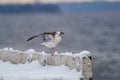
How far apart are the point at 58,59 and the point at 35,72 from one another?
2.67ft

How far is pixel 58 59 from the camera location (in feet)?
44.6

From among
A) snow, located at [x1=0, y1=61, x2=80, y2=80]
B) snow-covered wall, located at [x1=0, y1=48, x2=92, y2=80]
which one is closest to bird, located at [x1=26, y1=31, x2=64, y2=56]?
snow-covered wall, located at [x1=0, y1=48, x2=92, y2=80]

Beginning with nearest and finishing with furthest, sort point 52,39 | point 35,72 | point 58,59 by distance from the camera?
point 35,72, point 58,59, point 52,39

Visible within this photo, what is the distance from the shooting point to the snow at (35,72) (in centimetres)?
1230

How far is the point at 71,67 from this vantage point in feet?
42.4

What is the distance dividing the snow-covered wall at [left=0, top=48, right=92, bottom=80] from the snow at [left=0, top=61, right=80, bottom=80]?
0.15m

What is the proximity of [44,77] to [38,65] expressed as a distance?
1.92 m

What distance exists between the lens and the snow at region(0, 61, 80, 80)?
40.4ft

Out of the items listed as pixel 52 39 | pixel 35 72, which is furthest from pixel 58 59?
pixel 35 72

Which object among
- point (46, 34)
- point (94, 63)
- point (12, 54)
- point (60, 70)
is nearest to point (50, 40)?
point (46, 34)

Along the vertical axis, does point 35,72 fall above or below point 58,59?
below

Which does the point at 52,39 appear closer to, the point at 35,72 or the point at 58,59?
the point at 58,59

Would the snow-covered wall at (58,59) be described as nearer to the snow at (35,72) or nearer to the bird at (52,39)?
the snow at (35,72)

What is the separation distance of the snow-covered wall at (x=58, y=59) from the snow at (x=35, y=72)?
0.48 feet
